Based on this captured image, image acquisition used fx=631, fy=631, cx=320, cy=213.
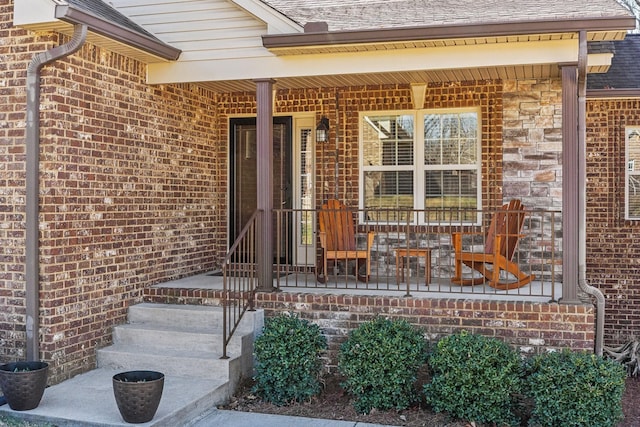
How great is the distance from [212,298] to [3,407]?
2.14m

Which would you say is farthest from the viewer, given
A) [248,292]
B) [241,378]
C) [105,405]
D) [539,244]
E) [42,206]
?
[539,244]

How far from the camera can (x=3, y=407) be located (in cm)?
489

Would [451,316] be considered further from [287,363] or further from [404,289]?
[287,363]

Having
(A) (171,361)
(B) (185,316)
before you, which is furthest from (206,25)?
(A) (171,361)

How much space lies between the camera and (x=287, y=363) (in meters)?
5.28

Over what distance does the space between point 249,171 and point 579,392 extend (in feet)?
16.4

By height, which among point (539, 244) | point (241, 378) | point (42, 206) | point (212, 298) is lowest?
point (241, 378)

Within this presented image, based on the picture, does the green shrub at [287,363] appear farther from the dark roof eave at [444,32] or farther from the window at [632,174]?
the window at [632,174]

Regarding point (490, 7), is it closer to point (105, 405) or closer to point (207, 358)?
point (207, 358)

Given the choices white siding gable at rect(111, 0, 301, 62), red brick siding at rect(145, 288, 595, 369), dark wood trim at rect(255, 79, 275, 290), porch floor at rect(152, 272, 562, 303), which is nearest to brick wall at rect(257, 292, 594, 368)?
red brick siding at rect(145, 288, 595, 369)

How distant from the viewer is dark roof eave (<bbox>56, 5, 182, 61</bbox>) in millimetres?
5074

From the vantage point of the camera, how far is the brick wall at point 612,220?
8242 millimetres

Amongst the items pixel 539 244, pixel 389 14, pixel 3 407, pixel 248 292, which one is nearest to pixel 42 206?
→ pixel 3 407

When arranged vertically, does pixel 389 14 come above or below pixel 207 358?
above
